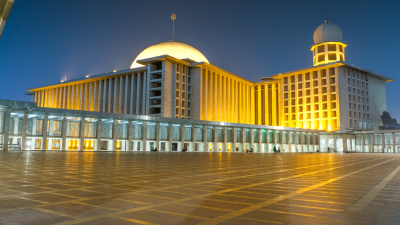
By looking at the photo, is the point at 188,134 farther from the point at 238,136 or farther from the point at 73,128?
the point at 73,128

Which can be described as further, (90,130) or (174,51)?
(174,51)

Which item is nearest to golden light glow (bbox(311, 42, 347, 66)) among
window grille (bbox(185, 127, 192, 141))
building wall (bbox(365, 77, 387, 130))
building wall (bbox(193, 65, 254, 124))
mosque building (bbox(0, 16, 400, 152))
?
mosque building (bbox(0, 16, 400, 152))

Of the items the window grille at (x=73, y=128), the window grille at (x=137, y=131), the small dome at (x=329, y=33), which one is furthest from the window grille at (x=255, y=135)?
the small dome at (x=329, y=33)

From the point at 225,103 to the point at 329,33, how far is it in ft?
111

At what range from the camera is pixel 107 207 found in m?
5.03

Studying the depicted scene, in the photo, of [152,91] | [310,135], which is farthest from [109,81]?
[310,135]

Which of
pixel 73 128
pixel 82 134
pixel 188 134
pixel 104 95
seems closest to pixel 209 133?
pixel 188 134

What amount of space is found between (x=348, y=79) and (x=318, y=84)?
23.5 feet

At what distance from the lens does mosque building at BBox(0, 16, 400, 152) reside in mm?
51662

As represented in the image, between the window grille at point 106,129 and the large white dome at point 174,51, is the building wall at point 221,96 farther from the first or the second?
the window grille at point 106,129

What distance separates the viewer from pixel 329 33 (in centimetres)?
8531

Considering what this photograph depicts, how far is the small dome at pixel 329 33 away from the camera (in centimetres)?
8544

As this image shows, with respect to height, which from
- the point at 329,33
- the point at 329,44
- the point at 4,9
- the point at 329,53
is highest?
the point at 329,33

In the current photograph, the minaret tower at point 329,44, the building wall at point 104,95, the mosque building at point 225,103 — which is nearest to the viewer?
the mosque building at point 225,103
